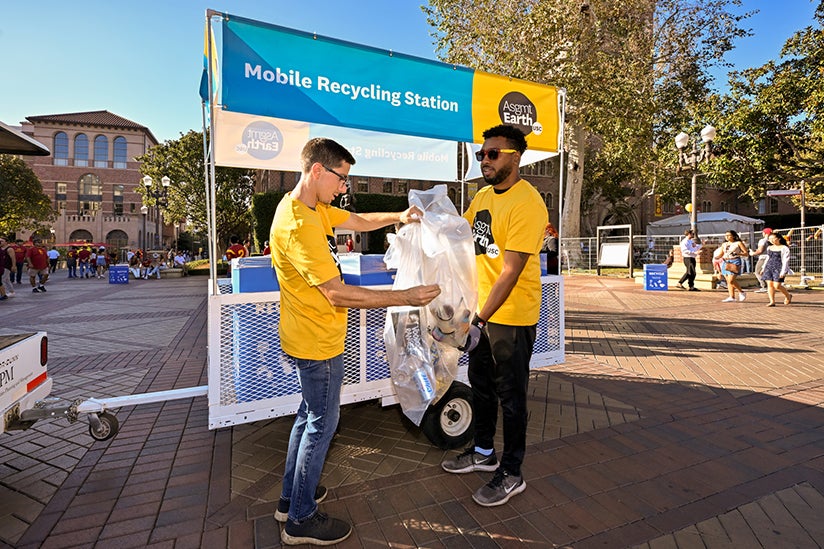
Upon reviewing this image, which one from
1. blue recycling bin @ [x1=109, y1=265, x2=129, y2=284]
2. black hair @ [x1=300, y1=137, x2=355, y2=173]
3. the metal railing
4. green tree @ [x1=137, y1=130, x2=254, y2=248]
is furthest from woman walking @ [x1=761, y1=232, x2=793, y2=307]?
green tree @ [x1=137, y1=130, x2=254, y2=248]

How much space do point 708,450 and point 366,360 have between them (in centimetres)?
250

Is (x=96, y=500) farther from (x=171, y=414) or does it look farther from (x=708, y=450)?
(x=708, y=450)

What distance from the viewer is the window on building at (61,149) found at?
57.7 metres

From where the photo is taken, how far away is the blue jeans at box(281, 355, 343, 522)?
2162mm

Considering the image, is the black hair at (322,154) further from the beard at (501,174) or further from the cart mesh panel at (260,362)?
the cart mesh panel at (260,362)

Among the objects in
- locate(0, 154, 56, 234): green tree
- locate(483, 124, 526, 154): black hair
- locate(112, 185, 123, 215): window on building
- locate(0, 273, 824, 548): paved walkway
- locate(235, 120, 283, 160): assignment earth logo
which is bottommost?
locate(0, 273, 824, 548): paved walkway

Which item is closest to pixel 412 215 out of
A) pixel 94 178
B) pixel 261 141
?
pixel 261 141

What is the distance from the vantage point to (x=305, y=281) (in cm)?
213

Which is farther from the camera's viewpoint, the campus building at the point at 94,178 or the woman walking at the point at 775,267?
the campus building at the point at 94,178

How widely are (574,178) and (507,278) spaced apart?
21239 mm

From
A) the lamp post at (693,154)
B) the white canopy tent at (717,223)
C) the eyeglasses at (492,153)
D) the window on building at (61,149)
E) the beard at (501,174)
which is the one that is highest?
the window on building at (61,149)

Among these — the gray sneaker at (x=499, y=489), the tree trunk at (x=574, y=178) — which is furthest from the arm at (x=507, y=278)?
the tree trunk at (x=574, y=178)

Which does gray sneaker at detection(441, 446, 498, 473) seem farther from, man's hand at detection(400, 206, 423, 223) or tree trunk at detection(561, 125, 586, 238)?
tree trunk at detection(561, 125, 586, 238)

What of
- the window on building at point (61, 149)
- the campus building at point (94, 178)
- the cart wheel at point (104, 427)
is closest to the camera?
the cart wheel at point (104, 427)
